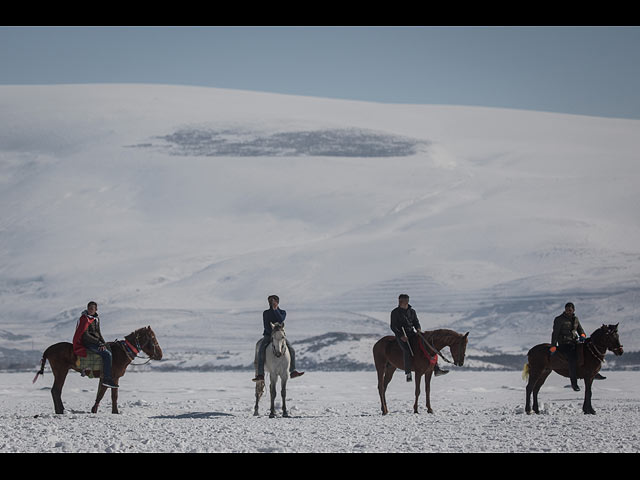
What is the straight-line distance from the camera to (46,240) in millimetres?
73812

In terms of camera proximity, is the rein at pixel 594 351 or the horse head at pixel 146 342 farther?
the horse head at pixel 146 342

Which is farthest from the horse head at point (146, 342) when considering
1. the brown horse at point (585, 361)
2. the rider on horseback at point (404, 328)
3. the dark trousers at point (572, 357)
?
the dark trousers at point (572, 357)

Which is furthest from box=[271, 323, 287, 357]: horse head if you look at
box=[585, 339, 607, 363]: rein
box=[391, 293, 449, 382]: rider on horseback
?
box=[585, 339, 607, 363]: rein

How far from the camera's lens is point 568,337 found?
17.6 metres

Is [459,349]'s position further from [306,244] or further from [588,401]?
[306,244]

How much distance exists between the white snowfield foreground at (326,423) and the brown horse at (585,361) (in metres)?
0.44

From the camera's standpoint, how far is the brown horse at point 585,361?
17188mm

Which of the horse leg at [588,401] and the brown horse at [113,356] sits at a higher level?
the brown horse at [113,356]

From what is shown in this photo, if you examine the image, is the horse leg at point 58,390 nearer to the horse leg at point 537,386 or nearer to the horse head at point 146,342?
the horse head at point 146,342

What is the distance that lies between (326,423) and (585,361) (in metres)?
4.42

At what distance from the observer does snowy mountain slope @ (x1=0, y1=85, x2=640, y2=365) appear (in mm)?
61625

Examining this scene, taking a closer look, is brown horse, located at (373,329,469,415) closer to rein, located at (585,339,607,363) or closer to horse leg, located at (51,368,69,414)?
rein, located at (585,339,607,363)

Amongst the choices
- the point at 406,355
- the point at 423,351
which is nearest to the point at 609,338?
the point at 423,351

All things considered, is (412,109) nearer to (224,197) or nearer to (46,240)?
(224,197)
